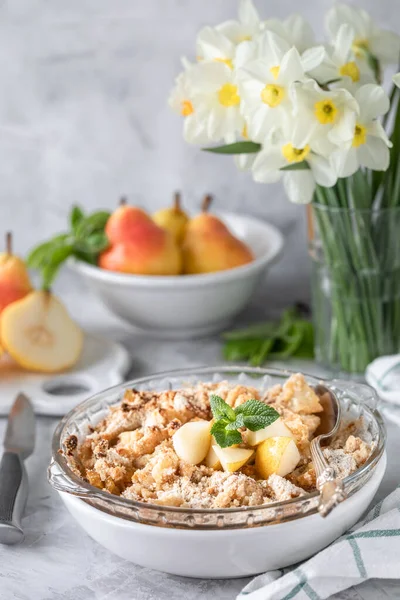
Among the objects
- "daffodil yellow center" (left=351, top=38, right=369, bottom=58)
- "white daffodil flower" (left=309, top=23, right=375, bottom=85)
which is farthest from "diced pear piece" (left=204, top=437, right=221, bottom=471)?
"daffodil yellow center" (left=351, top=38, right=369, bottom=58)

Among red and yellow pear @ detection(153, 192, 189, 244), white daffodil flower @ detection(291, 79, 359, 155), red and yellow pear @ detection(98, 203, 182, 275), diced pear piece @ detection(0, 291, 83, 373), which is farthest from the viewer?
red and yellow pear @ detection(153, 192, 189, 244)

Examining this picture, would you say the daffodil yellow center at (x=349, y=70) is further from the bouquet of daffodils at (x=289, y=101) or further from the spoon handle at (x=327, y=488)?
the spoon handle at (x=327, y=488)

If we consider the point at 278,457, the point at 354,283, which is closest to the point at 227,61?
the point at 354,283

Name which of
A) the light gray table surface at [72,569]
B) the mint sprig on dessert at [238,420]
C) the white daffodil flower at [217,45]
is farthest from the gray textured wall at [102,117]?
the mint sprig on dessert at [238,420]

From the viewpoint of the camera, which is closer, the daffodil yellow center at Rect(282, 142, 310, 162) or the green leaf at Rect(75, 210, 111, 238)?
the daffodil yellow center at Rect(282, 142, 310, 162)

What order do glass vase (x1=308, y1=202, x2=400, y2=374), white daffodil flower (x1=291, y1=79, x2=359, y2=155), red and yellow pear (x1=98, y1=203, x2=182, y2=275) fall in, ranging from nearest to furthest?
white daffodil flower (x1=291, y1=79, x2=359, y2=155), glass vase (x1=308, y1=202, x2=400, y2=374), red and yellow pear (x1=98, y1=203, x2=182, y2=275)

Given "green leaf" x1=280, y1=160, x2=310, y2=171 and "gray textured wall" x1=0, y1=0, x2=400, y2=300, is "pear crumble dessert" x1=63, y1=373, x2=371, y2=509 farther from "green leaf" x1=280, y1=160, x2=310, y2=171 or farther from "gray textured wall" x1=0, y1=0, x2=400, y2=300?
"gray textured wall" x1=0, y1=0, x2=400, y2=300

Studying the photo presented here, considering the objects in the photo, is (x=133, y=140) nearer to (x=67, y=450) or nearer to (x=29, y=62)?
(x=29, y=62)
